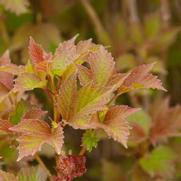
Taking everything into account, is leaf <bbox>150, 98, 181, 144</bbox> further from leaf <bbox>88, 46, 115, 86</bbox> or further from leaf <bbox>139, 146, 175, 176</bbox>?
leaf <bbox>88, 46, 115, 86</bbox>

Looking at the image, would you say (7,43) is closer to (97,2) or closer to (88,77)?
(97,2)

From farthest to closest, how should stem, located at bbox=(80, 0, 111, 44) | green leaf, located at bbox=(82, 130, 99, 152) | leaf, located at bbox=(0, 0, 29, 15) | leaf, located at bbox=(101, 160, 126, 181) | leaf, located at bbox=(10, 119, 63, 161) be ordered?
stem, located at bbox=(80, 0, 111, 44) < leaf, located at bbox=(101, 160, 126, 181) < leaf, located at bbox=(0, 0, 29, 15) < green leaf, located at bbox=(82, 130, 99, 152) < leaf, located at bbox=(10, 119, 63, 161)

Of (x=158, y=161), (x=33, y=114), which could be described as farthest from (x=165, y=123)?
(x=33, y=114)

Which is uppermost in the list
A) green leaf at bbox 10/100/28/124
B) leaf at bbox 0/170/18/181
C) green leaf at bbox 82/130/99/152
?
green leaf at bbox 10/100/28/124

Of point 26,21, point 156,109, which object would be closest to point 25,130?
point 156,109

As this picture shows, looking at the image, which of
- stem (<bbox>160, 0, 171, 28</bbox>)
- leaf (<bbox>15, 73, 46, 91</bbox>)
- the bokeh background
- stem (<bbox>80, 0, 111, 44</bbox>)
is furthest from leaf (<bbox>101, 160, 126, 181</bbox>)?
leaf (<bbox>15, 73, 46, 91</bbox>)

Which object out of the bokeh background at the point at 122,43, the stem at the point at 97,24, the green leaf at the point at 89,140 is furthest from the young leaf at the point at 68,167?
the stem at the point at 97,24
